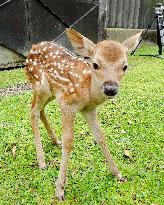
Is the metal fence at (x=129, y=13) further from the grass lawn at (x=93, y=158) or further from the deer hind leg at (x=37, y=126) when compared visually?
the deer hind leg at (x=37, y=126)

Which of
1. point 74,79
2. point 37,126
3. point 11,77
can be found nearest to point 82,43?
point 74,79

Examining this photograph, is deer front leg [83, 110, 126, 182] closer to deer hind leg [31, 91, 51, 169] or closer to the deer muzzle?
deer hind leg [31, 91, 51, 169]

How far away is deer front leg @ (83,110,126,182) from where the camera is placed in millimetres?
4191

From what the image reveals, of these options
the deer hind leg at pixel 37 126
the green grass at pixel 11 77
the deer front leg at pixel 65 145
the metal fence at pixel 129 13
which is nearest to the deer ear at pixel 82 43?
the deer front leg at pixel 65 145

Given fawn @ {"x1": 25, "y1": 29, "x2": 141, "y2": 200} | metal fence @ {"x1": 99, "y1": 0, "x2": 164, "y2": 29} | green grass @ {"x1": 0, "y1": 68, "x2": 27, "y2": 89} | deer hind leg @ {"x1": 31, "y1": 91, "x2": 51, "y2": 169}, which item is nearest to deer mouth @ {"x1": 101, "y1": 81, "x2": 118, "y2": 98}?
fawn @ {"x1": 25, "y1": 29, "x2": 141, "y2": 200}

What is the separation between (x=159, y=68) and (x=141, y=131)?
472 centimetres

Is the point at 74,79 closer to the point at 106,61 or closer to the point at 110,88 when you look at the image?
the point at 106,61

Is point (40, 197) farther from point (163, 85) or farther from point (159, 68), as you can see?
point (159, 68)

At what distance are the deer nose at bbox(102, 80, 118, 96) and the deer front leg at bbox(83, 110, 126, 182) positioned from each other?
2.74ft

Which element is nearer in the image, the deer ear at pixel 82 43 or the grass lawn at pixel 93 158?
the deer ear at pixel 82 43

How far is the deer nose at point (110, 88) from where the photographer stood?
3320mm

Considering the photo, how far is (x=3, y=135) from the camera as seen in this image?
535 centimetres

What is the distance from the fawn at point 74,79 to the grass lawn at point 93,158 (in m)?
0.18

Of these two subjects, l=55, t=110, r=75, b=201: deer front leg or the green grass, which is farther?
the green grass
